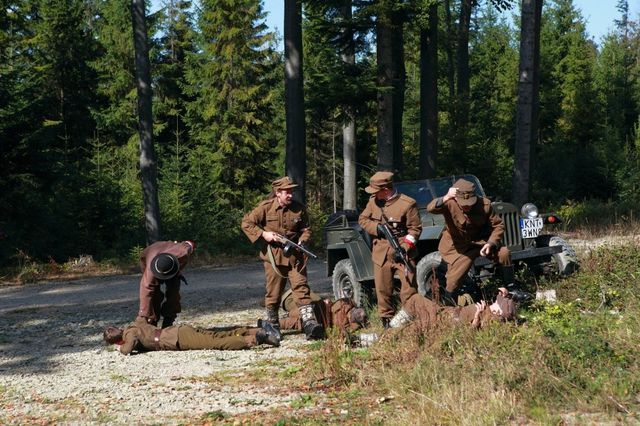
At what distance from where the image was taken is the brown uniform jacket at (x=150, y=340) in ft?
28.7

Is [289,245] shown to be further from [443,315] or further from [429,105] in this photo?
[429,105]

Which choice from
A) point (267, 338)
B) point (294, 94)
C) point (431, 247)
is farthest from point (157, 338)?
point (294, 94)

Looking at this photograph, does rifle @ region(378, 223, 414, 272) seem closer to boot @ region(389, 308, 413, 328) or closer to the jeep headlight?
boot @ region(389, 308, 413, 328)

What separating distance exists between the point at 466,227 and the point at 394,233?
88cm

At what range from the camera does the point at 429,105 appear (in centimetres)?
2506

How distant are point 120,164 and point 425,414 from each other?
33.6 metres

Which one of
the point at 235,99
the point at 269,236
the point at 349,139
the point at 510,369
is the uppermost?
the point at 235,99

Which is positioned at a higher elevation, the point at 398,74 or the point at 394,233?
the point at 398,74

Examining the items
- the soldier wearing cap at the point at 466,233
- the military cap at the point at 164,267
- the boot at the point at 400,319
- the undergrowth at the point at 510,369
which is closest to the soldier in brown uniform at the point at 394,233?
the boot at the point at 400,319

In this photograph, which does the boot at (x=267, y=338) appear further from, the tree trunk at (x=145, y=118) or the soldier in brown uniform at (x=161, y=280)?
the tree trunk at (x=145, y=118)

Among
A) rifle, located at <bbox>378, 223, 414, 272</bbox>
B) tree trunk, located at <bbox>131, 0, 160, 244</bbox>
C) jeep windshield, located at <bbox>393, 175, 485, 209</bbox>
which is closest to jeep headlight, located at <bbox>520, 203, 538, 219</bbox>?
jeep windshield, located at <bbox>393, 175, 485, 209</bbox>

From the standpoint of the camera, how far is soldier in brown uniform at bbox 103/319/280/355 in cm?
879

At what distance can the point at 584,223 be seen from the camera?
73.3 feet

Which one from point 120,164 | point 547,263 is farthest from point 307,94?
point 120,164
